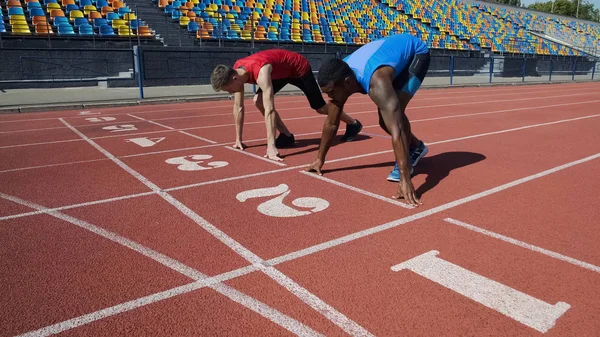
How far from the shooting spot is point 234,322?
2.25 m

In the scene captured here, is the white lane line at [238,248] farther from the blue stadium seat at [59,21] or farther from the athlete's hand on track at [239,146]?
the blue stadium seat at [59,21]

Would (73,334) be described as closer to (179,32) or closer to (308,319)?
(308,319)

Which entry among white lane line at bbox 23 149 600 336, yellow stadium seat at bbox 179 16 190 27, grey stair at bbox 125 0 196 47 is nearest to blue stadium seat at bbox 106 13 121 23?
grey stair at bbox 125 0 196 47

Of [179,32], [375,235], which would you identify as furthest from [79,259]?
[179,32]

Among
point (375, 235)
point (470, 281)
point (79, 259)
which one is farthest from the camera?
point (375, 235)

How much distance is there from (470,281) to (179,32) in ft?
64.5

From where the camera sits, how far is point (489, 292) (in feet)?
8.25

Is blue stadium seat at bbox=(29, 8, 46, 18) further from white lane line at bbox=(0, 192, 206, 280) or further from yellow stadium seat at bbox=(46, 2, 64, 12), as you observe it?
white lane line at bbox=(0, 192, 206, 280)

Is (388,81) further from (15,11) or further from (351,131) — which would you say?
(15,11)

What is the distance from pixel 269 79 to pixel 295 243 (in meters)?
2.75

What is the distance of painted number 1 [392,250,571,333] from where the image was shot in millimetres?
2279

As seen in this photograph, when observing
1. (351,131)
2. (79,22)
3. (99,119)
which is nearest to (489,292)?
(351,131)

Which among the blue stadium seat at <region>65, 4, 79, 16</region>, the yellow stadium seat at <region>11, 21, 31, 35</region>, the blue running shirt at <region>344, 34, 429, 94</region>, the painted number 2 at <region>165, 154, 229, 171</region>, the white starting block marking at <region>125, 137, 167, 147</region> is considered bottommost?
the painted number 2 at <region>165, 154, 229, 171</region>

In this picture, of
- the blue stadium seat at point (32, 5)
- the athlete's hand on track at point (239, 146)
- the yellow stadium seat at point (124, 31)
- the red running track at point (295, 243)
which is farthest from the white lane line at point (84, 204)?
the blue stadium seat at point (32, 5)
